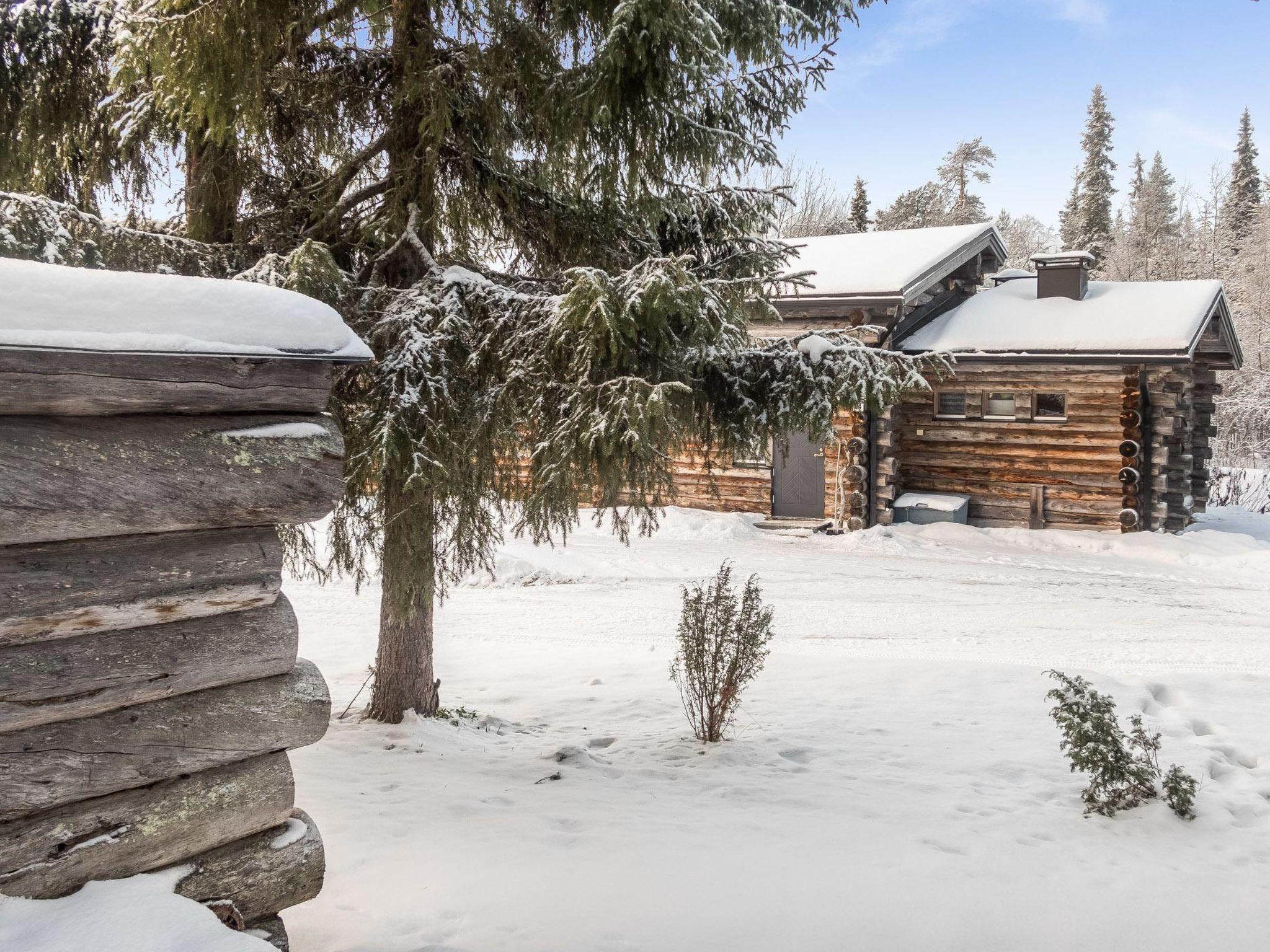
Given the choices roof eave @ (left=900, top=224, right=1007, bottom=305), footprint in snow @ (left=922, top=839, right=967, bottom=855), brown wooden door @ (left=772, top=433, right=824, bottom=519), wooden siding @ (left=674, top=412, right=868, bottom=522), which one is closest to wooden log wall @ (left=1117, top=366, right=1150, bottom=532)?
roof eave @ (left=900, top=224, right=1007, bottom=305)

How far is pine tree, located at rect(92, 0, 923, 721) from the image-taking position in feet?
14.6

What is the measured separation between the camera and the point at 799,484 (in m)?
16.2

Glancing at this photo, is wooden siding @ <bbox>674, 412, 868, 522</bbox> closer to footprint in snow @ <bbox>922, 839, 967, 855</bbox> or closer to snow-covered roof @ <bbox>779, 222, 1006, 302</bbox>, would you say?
snow-covered roof @ <bbox>779, 222, 1006, 302</bbox>

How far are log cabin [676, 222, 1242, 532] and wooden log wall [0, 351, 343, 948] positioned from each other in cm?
1197

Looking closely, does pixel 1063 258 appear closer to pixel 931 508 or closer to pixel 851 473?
pixel 931 508

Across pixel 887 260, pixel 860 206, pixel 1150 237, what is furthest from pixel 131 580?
pixel 1150 237

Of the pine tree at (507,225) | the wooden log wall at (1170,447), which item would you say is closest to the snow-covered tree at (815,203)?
the wooden log wall at (1170,447)

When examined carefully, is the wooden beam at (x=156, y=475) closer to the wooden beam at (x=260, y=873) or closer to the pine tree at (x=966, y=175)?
the wooden beam at (x=260, y=873)

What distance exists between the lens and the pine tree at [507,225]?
4457 mm

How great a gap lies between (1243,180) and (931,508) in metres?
40.0

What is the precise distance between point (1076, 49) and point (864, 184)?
12310mm

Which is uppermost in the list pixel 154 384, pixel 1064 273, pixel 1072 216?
pixel 1072 216

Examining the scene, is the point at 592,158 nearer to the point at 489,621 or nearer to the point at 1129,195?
the point at 489,621

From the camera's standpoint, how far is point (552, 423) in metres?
4.75
